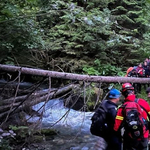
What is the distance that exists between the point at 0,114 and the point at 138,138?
363 centimetres

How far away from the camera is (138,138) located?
3.54m

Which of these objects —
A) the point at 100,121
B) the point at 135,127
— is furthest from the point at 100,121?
the point at 135,127

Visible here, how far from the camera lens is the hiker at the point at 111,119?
4.05 m

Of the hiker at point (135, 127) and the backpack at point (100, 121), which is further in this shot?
the backpack at point (100, 121)

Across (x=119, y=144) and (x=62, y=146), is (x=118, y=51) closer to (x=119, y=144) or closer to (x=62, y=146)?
(x=62, y=146)

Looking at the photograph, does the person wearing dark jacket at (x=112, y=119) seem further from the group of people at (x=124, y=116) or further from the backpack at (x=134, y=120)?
the backpack at (x=134, y=120)

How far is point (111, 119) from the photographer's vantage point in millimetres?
4047

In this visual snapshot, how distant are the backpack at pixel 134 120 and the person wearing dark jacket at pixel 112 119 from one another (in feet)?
1.69

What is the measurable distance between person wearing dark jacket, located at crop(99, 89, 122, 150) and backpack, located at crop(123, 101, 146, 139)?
0.52 meters

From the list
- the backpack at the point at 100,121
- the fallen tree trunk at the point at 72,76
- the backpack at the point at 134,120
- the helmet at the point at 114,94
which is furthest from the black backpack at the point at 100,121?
the backpack at the point at 134,120

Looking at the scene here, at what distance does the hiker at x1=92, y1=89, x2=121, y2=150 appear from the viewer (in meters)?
4.05

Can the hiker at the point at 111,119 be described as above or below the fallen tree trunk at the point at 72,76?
below

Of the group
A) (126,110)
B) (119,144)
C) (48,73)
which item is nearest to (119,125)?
(126,110)

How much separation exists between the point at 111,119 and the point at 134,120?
2.22ft
